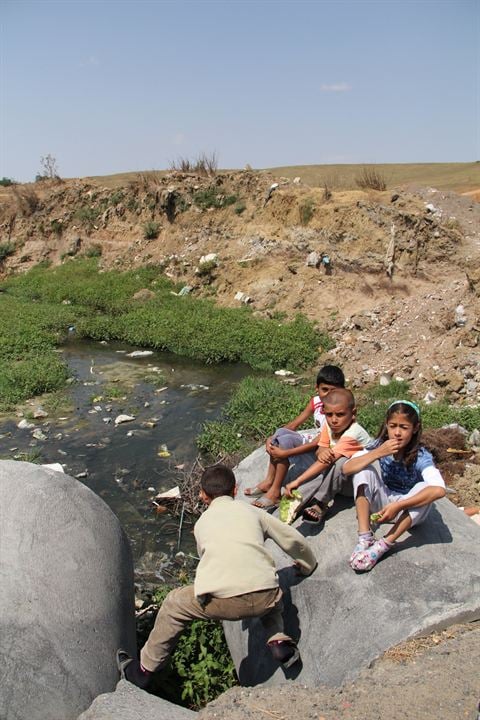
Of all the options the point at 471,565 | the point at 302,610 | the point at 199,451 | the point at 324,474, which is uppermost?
the point at 324,474

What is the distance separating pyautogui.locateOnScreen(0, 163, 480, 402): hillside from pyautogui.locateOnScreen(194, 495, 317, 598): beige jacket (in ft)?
19.4

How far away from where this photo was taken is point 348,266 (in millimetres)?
13930

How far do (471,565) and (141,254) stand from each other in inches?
652

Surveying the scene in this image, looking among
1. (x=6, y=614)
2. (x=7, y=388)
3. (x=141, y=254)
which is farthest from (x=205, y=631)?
(x=141, y=254)

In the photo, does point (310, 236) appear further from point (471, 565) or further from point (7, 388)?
point (471, 565)

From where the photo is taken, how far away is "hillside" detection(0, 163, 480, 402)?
10453 millimetres

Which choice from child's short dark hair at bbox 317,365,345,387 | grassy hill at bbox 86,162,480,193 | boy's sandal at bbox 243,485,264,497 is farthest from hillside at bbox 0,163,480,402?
grassy hill at bbox 86,162,480,193

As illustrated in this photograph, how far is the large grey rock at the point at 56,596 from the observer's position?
295 centimetres

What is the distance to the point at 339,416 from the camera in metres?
4.23

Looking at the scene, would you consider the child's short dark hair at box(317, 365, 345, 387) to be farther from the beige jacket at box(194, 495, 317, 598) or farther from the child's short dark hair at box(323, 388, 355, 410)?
the beige jacket at box(194, 495, 317, 598)

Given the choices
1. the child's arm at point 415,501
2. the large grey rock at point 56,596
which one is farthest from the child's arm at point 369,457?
the large grey rock at point 56,596

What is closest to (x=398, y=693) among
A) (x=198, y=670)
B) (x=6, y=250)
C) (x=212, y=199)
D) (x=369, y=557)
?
(x=369, y=557)

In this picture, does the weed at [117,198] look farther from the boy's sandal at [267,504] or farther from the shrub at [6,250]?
the boy's sandal at [267,504]

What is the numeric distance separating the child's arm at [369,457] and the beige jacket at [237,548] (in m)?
0.54
